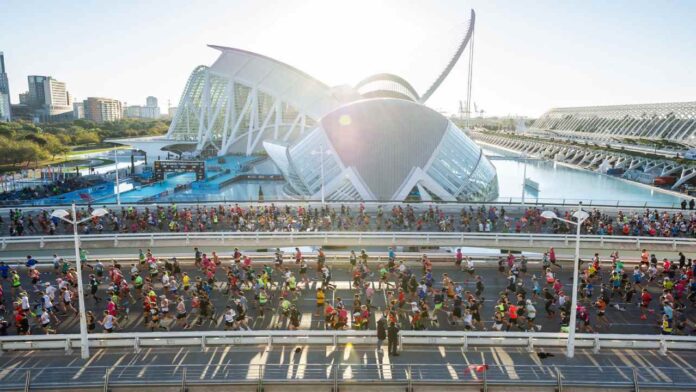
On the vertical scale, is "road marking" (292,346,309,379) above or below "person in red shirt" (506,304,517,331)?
below

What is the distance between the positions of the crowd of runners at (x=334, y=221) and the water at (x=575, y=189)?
882cm

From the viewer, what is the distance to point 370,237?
24.3m

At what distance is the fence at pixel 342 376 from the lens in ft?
36.2

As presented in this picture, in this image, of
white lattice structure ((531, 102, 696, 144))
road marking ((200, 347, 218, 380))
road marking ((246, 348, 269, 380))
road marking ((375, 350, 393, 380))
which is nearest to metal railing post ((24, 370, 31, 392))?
road marking ((200, 347, 218, 380))

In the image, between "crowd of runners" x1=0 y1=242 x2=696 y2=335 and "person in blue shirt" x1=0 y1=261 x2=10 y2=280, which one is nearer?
"crowd of runners" x1=0 y1=242 x2=696 y2=335

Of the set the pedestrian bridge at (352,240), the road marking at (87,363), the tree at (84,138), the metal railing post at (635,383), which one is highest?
the tree at (84,138)

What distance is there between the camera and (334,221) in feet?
91.5

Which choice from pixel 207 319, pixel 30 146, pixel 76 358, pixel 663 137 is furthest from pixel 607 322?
pixel 663 137

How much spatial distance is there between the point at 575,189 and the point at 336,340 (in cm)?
4756

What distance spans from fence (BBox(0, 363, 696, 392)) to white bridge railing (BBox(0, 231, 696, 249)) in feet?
40.3

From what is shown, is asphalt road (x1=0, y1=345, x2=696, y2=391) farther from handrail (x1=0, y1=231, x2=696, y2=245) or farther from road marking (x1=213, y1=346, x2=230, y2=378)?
handrail (x1=0, y1=231, x2=696, y2=245)

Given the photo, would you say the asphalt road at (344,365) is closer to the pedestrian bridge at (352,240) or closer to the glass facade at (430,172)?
the pedestrian bridge at (352,240)

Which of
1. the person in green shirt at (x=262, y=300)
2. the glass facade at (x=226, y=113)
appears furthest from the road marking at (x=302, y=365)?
the glass facade at (x=226, y=113)

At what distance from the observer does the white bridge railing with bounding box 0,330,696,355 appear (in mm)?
12867
